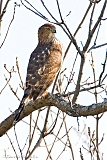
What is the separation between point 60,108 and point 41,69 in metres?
1.61

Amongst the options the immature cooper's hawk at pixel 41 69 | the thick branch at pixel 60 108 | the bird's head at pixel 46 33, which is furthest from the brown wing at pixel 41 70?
the bird's head at pixel 46 33

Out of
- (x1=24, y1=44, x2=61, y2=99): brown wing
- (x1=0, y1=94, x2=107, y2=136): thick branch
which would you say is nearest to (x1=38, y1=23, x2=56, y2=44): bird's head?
(x1=24, y1=44, x2=61, y2=99): brown wing

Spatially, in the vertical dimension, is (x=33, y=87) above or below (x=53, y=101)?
above

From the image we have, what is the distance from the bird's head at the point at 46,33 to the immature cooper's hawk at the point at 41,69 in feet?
1.10

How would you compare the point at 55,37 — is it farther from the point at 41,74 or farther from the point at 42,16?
the point at 42,16

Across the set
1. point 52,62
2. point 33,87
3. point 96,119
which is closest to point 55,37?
point 52,62

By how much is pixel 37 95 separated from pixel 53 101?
81 centimetres

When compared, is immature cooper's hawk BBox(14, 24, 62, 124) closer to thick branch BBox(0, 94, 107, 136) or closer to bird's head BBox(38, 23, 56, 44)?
thick branch BBox(0, 94, 107, 136)

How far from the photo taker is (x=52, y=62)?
6.85m

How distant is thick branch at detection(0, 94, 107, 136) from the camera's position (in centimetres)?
475

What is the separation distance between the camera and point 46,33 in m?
8.31

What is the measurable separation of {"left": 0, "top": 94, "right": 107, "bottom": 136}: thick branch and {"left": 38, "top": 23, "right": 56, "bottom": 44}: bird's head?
2.47 metres

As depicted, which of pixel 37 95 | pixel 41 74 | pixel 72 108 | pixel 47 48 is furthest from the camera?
pixel 47 48

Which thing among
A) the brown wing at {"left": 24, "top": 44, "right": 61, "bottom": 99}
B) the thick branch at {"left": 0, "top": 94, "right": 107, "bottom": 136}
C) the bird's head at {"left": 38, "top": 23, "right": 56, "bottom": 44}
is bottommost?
the thick branch at {"left": 0, "top": 94, "right": 107, "bottom": 136}
